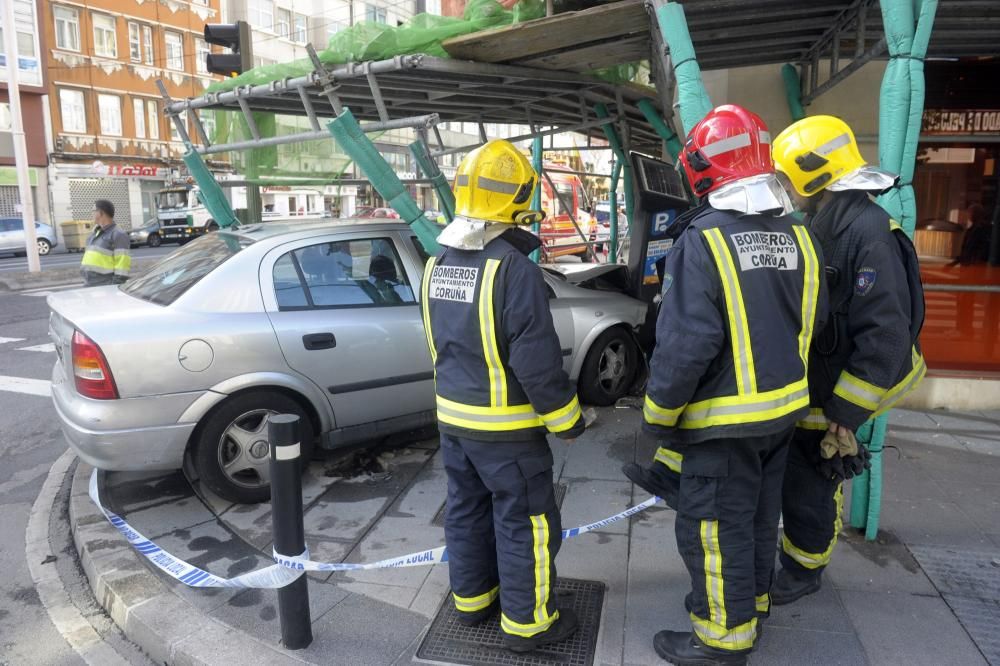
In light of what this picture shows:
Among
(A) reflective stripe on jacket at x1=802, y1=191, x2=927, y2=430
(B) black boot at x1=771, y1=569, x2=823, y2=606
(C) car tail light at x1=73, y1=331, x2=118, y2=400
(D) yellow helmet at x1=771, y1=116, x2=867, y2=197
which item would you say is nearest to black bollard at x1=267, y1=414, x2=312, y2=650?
(C) car tail light at x1=73, y1=331, x2=118, y2=400

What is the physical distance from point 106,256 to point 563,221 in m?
12.7

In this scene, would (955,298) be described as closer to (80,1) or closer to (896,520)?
(896,520)

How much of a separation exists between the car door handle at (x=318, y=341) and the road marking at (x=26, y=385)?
4.00 m

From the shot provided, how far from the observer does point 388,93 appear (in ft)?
19.9

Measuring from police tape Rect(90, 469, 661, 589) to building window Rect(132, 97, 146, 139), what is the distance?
3523 centimetres

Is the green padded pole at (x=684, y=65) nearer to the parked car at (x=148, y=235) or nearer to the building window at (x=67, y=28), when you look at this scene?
the parked car at (x=148, y=235)

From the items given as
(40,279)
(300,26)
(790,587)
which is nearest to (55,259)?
(40,279)

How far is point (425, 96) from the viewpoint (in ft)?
20.9

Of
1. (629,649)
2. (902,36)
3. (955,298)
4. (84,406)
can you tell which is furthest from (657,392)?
(955,298)

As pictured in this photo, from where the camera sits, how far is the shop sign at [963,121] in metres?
6.24

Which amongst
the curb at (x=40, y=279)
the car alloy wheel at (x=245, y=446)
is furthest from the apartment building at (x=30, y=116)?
the car alloy wheel at (x=245, y=446)

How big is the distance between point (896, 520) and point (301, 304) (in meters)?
3.51

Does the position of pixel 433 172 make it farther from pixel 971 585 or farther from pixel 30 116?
pixel 30 116

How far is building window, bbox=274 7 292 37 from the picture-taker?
36709 millimetres
